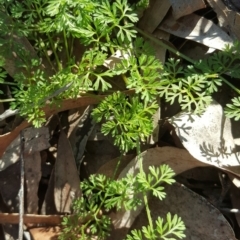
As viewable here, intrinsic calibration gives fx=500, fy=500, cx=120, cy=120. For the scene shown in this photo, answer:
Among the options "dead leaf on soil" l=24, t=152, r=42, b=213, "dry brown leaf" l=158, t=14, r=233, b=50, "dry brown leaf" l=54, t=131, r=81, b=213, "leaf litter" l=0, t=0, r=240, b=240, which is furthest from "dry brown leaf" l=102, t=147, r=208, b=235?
"dry brown leaf" l=158, t=14, r=233, b=50

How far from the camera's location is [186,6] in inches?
86.0

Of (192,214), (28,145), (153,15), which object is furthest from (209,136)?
(28,145)

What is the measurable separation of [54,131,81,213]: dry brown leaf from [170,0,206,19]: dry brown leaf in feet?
2.56

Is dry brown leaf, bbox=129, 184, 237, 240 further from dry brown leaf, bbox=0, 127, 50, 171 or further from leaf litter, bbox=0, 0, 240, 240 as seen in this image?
dry brown leaf, bbox=0, 127, 50, 171

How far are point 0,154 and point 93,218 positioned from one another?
1.70 feet

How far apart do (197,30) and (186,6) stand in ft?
0.41

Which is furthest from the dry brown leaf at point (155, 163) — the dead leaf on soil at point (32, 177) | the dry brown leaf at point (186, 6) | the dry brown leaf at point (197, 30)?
the dry brown leaf at point (186, 6)

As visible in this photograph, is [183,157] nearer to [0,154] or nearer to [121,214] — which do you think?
[121,214]

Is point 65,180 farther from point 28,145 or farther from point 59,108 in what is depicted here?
point 59,108

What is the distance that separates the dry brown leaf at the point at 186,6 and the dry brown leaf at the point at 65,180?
781mm

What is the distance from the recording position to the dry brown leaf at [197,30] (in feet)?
7.22

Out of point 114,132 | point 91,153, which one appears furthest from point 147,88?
point 91,153

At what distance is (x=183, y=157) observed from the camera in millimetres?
2178

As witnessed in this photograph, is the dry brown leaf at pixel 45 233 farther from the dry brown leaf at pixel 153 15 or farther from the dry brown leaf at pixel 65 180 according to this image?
the dry brown leaf at pixel 153 15
